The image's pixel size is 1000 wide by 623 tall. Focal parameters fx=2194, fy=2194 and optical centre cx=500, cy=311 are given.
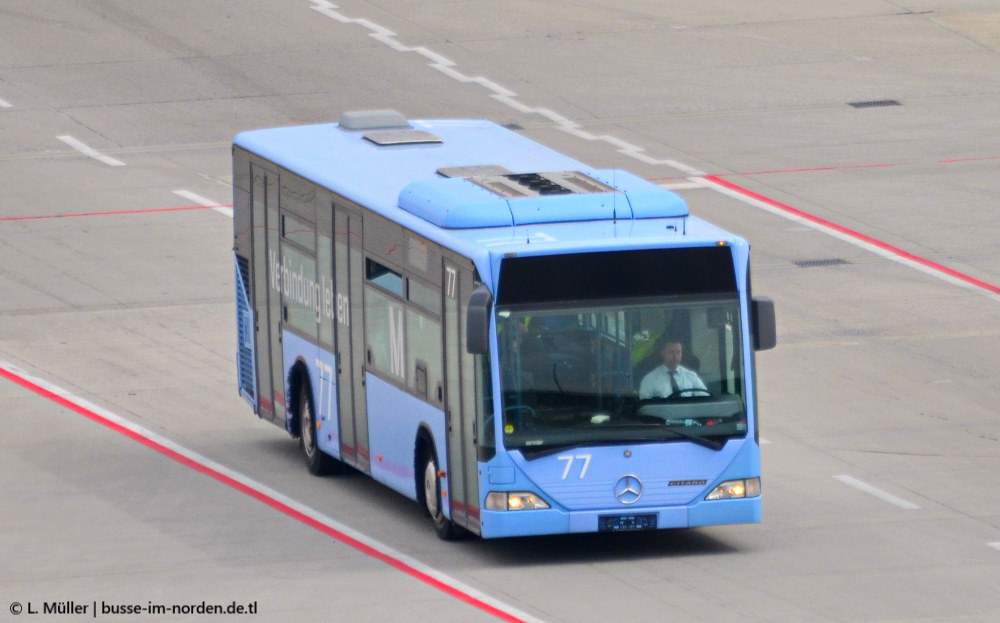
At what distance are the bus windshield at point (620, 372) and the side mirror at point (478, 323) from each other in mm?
312

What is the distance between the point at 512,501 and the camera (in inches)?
636

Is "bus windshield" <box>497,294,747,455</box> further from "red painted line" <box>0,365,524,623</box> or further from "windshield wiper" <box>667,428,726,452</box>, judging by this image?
"red painted line" <box>0,365,524,623</box>

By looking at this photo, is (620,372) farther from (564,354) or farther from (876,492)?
(876,492)

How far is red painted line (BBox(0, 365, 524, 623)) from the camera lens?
50.4 feet

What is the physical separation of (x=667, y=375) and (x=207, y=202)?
59.8 feet

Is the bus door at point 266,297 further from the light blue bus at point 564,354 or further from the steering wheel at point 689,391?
the steering wheel at point 689,391

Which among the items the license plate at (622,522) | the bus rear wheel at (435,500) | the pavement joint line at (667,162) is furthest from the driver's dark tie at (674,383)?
the pavement joint line at (667,162)

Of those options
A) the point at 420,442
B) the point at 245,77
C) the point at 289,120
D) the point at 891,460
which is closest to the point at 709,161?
the point at 289,120

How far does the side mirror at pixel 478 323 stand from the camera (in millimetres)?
15609

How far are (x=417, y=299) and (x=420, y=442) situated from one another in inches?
46.5

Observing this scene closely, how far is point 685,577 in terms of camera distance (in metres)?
15.9

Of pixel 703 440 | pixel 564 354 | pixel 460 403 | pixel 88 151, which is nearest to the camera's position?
pixel 564 354

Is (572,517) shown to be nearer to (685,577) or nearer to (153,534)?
(685,577)

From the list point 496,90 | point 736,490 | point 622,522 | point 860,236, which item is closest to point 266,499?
point 622,522
